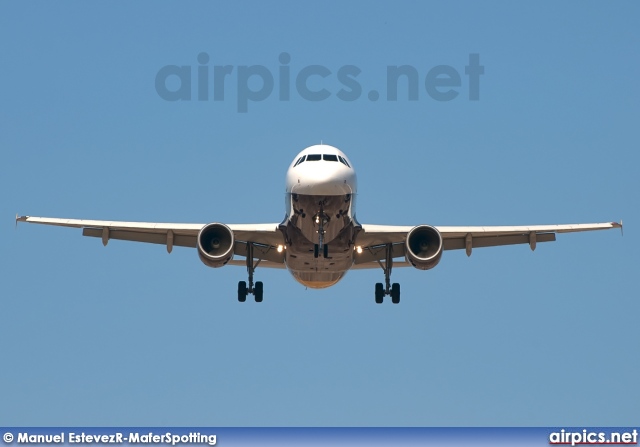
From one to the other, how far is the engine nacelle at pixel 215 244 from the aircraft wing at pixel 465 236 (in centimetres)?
511

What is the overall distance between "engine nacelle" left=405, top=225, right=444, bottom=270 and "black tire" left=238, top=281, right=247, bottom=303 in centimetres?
784

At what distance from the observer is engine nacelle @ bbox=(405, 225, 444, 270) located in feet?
169

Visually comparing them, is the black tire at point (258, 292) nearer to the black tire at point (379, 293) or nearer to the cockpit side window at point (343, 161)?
the black tire at point (379, 293)

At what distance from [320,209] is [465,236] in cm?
804

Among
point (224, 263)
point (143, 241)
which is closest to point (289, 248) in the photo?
point (224, 263)

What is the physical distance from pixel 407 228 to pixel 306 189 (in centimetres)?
583

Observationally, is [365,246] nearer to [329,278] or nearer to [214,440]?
[329,278]

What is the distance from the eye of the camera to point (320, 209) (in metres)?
49.9

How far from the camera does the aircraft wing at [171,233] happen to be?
53531 millimetres

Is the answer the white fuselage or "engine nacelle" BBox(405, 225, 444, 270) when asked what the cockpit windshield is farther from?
"engine nacelle" BBox(405, 225, 444, 270)

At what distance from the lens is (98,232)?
55.8m

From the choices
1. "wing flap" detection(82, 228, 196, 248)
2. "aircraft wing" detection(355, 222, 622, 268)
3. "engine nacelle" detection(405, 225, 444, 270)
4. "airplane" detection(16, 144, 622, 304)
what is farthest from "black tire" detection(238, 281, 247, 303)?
"engine nacelle" detection(405, 225, 444, 270)

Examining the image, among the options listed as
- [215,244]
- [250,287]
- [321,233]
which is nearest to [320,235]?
[321,233]

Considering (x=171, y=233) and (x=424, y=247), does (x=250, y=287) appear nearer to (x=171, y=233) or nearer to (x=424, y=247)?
(x=171, y=233)
